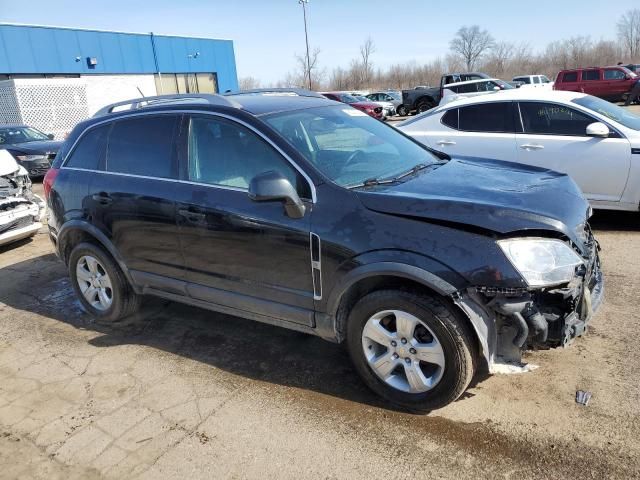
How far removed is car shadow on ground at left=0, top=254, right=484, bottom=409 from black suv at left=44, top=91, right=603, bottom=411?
0.24m

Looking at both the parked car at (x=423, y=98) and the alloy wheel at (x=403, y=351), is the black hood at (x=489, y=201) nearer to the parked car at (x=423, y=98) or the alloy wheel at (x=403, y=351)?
the alloy wheel at (x=403, y=351)

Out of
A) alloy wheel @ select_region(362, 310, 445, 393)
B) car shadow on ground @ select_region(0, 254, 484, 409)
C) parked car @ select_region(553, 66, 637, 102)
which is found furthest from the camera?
parked car @ select_region(553, 66, 637, 102)

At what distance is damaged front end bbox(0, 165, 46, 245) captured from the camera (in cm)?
676

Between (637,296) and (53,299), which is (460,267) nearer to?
(637,296)

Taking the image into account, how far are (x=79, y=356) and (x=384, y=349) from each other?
253 centimetres

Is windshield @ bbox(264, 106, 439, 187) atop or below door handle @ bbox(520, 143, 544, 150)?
atop

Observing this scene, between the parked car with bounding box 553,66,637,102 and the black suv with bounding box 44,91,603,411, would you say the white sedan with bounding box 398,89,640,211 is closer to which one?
the black suv with bounding box 44,91,603,411

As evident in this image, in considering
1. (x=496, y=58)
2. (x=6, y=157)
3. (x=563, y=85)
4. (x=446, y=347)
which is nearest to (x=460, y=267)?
(x=446, y=347)

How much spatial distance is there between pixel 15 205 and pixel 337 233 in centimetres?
580

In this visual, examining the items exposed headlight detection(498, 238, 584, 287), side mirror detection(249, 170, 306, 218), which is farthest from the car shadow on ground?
side mirror detection(249, 170, 306, 218)

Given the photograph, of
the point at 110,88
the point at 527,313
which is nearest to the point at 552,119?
the point at 527,313

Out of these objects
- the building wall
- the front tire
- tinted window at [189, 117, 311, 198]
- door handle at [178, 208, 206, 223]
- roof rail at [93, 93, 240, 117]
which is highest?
the building wall

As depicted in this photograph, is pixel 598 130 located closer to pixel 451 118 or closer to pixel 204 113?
pixel 451 118

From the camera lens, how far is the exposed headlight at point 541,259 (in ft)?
8.68
